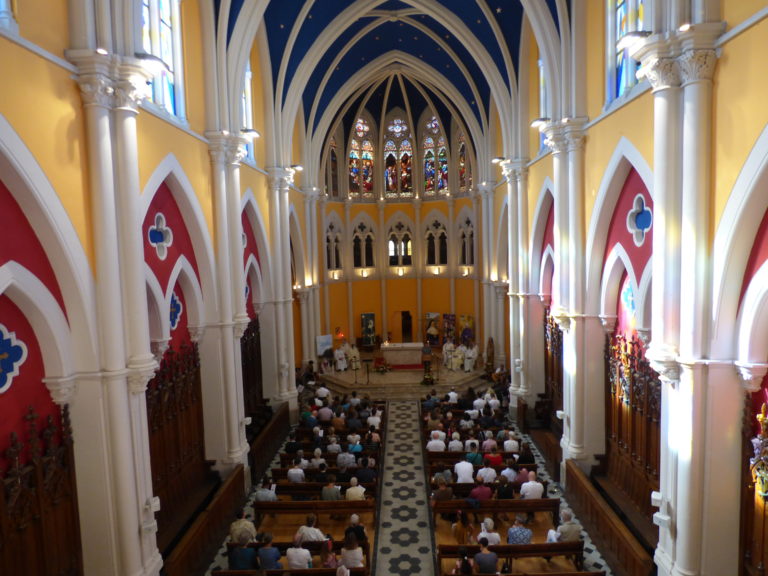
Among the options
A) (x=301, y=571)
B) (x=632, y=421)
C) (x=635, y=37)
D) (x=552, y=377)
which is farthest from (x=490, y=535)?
(x=552, y=377)

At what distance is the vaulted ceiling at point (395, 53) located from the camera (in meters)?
15.9

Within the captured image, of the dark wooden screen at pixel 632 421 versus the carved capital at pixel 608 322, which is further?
the carved capital at pixel 608 322

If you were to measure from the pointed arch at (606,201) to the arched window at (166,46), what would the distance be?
832cm

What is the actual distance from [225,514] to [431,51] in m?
19.3

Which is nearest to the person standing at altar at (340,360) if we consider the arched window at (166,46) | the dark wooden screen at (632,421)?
the dark wooden screen at (632,421)

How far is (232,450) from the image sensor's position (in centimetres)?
1256

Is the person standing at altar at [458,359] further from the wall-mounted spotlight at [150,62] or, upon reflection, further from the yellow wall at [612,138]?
the wall-mounted spotlight at [150,62]

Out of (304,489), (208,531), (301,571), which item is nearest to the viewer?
(301,571)

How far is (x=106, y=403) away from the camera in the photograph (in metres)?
7.66

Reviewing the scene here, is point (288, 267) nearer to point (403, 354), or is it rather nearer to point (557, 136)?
point (403, 354)

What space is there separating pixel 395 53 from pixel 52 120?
19.4m

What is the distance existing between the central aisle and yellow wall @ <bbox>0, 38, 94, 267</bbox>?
23.6 feet

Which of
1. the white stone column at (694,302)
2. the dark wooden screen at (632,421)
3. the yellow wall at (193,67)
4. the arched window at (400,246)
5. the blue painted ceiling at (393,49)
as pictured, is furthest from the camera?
the arched window at (400,246)

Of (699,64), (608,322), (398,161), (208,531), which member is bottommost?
(208,531)
